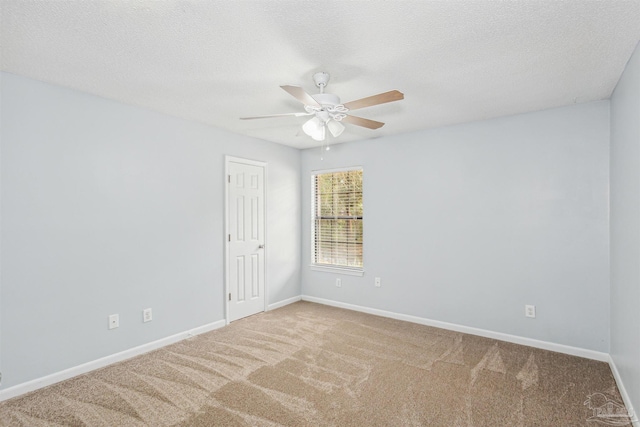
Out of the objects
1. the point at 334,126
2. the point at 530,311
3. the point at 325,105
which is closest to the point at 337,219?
the point at 334,126

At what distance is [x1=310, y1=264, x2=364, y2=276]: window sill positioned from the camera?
4.69m

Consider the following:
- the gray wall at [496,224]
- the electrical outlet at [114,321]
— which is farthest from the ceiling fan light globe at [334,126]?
the electrical outlet at [114,321]

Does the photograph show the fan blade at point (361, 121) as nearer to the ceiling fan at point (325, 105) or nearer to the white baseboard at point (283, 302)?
the ceiling fan at point (325, 105)

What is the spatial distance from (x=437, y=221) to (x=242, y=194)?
252 centimetres

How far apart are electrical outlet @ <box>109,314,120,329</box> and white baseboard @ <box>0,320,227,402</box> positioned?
264mm

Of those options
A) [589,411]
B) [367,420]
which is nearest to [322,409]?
[367,420]

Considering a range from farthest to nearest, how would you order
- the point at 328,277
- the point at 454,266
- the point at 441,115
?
the point at 328,277 < the point at 454,266 < the point at 441,115

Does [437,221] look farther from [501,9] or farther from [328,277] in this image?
[501,9]

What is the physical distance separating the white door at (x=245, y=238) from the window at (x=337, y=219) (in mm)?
952

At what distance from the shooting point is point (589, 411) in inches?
90.4

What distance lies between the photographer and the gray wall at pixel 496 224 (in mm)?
3111

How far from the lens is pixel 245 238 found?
14.4 feet

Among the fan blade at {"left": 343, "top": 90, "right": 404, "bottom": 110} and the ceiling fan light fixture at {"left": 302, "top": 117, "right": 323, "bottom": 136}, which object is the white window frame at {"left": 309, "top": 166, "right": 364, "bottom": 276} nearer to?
the ceiling fan light fixture at {"left": 302, "top": 117, "right": 323, "bottom": 136}

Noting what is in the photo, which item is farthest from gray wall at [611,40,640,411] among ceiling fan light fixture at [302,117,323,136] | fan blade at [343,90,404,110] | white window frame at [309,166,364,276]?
white window frame at [309,166,364,276]
